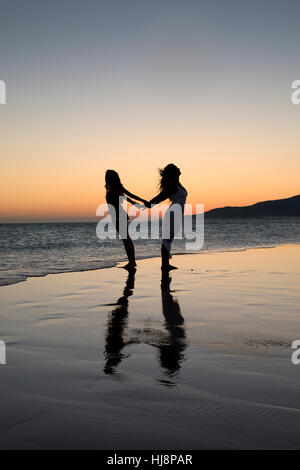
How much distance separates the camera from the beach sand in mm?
1909

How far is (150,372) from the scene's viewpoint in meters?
2.73

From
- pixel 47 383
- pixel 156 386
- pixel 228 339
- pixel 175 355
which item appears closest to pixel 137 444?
pixel 156 386

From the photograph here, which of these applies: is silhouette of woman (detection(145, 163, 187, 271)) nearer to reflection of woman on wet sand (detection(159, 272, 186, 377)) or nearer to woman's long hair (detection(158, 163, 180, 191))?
woman's long hair (detection(158, 163, 180, 191))

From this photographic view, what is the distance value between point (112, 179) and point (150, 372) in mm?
7074

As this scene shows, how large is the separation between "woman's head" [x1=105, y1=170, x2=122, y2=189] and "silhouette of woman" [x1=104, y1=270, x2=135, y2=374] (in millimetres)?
3970

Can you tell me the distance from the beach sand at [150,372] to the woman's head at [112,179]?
13.6 feet

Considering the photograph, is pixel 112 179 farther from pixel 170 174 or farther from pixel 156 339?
pixel 156 339

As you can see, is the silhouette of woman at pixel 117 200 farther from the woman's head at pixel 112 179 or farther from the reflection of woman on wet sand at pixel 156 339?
the reflection of woman on wet sand at pixel 156 339

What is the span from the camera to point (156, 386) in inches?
97.4

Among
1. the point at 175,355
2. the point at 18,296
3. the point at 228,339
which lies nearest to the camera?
the point at 175,355

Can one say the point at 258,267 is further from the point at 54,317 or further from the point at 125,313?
the point at 54,317

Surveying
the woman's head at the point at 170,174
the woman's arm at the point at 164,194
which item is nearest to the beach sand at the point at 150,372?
the woman's arm at the point at 164,194

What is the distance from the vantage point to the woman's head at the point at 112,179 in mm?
9328

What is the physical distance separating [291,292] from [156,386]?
162 inches
